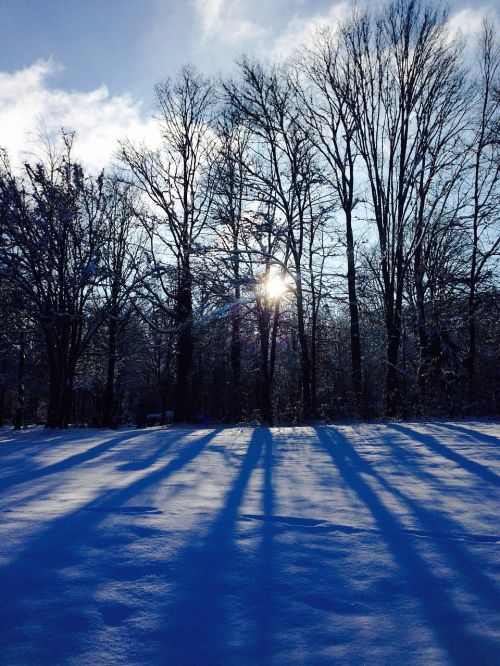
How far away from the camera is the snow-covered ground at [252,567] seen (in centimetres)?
157

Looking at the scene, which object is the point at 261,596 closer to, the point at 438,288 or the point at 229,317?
the point at 229,317

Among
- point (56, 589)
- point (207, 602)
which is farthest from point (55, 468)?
point (207, 602)

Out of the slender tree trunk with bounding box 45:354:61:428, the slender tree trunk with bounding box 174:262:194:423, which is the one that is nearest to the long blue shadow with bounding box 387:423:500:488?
the slender tree trunk with bounding box 174:262:194:423

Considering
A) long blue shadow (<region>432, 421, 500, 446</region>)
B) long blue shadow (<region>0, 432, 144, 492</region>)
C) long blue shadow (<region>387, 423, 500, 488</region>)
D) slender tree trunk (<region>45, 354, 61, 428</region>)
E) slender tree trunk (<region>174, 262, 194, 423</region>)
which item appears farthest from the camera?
slender tree trunk (<region>174, 262, 194, 423</region>)

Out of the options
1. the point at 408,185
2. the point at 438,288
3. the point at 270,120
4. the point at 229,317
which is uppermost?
the point at 270,120

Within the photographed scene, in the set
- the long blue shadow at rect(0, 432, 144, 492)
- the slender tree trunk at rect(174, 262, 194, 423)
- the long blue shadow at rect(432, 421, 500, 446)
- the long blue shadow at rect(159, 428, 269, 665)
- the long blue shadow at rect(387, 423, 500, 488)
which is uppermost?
the slender tree trunk at rect(174, 262, 194, 423)

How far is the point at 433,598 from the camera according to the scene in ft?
6.13

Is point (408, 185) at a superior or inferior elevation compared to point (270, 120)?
inferior

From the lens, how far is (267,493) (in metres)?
3.63

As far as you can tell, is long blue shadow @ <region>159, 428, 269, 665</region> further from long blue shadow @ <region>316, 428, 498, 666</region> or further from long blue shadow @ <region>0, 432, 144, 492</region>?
long blue shadow @ <region>0, 432, 144, 492</region>

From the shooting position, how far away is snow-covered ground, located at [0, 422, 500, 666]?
1567 millimetres

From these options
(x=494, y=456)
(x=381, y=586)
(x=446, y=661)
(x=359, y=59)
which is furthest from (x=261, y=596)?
(x=359, y=59)

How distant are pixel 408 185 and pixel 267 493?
37.1ft

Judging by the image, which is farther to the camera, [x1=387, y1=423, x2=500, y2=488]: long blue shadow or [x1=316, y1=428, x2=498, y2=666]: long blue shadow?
[x1=387, y1=423, x2=500, y2=488]: long blue shadow
